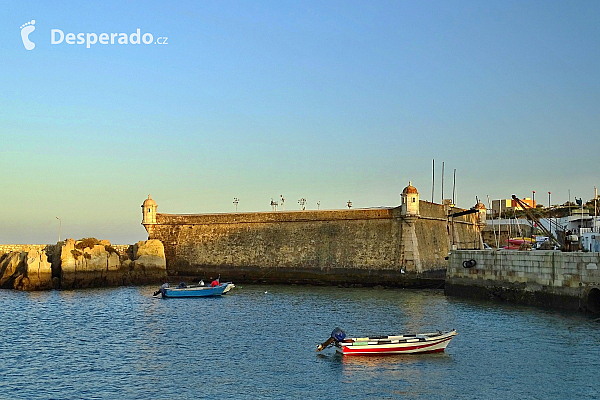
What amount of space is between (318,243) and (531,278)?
69.9 ft

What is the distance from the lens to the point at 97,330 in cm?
2825

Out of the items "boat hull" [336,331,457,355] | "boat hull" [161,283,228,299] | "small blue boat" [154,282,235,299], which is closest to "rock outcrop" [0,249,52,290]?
"small blue boat" [154,282,235,299]

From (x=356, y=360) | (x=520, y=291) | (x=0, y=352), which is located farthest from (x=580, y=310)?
(x=0, y=352)

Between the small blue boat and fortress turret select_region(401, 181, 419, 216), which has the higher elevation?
fortress turret select_region(401, 181, 419, 216)

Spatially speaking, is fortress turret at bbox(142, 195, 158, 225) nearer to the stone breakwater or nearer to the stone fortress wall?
the stone fortress wall

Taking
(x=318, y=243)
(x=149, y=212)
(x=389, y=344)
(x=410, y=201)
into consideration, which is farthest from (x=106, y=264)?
(x=389, y=344)

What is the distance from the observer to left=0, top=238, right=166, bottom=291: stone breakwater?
49781mm

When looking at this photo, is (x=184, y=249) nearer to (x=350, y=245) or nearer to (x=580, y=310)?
(x=350, y=245)

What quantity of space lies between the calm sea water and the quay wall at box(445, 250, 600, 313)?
1156mm

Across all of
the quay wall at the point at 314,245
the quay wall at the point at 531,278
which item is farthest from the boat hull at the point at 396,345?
the quay wall at the point at 314,245

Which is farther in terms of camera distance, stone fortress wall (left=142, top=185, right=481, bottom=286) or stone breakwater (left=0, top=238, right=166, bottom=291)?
stone breakwater (left=0, top=238, right=166, bottom=291)

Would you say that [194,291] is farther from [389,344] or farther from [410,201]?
[389,344]

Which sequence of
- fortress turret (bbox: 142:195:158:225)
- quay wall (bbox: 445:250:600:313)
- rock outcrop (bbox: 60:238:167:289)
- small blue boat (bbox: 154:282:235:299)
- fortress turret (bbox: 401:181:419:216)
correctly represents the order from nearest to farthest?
1. quay wall (bbox: 445:250:600:313)
2. small blue boat (bbox: 154:282:235:299)
3. fortress turret (bbox: 401:181:419:216)
4. rock outcrop (bbox: 60:238:167:289)
5. fortress turret (bbox: 142:195:158:225)

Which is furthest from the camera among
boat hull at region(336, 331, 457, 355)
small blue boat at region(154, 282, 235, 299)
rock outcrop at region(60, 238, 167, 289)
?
rock outcrop at region(60, 238, 167, 289)
